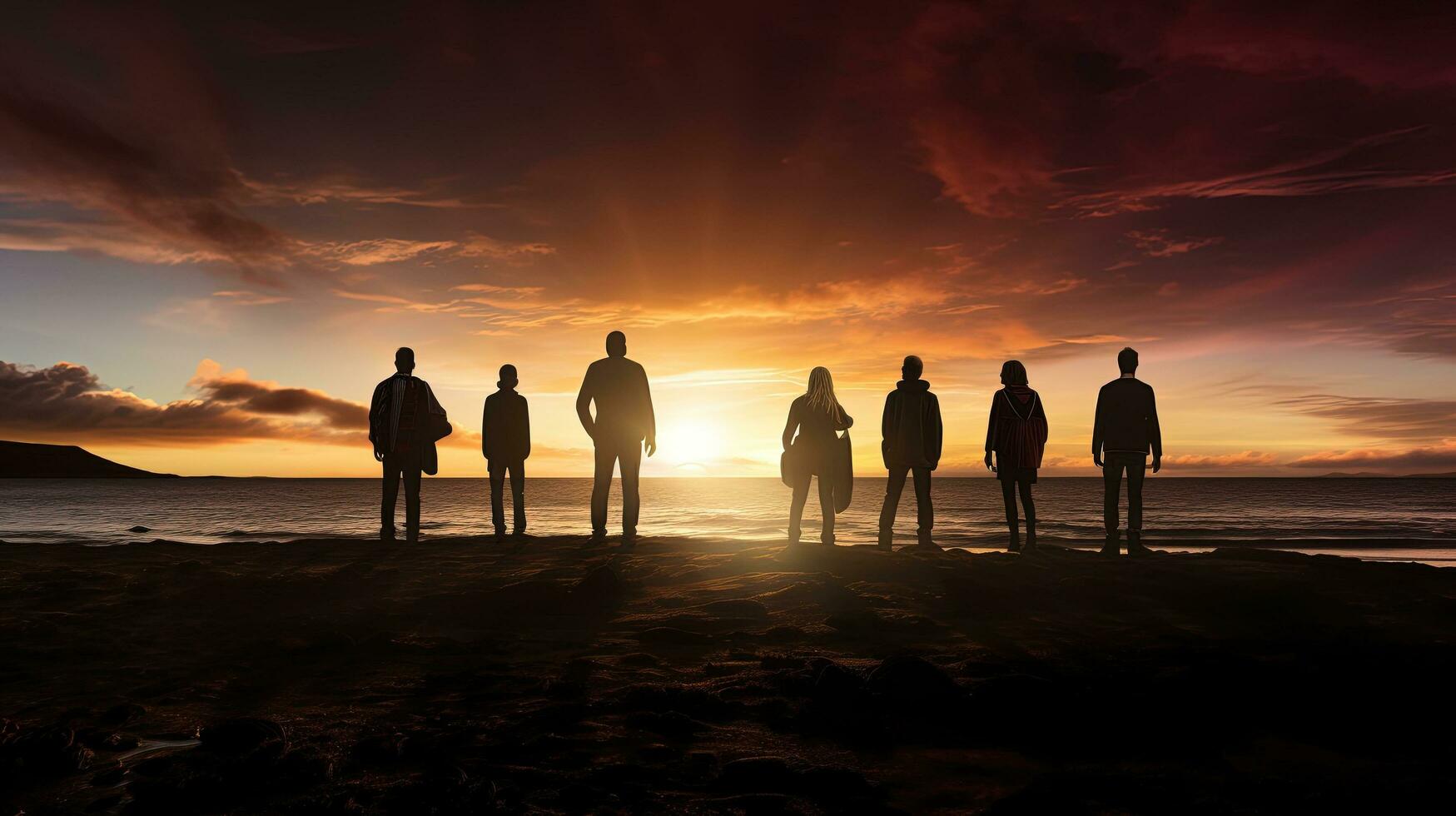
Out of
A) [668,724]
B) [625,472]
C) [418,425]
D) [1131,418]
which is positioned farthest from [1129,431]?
[418,425]

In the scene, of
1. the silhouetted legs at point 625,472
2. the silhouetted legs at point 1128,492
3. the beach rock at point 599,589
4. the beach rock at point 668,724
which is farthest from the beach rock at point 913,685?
the silhouetted legs at point 1128,492

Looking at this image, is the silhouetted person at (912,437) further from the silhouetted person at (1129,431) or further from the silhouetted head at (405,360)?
the silhouetted head at (405,360)

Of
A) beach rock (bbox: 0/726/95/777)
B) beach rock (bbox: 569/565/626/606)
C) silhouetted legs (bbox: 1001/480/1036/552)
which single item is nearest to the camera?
beach rock (bbox: 0/726/95/777)

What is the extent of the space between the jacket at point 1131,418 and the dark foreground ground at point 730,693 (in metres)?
2.74

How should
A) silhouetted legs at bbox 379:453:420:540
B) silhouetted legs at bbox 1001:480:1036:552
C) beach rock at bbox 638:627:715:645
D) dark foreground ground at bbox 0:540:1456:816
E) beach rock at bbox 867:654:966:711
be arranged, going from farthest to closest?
silhouetted legs at bbox 379:453:420:540, silhouetted legs at bbox 1001:480:1036:552, beach rock at bbox 638:627:715:645, beach rock at bbox 867:654:966:711, dark foreground ground at bbox 0:540:1456:816

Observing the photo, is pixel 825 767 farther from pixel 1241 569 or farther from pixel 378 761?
pixel 1241 569

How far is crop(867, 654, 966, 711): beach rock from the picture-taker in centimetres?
420

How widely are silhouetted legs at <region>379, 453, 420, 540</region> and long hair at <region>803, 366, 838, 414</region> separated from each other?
6084 millimetres

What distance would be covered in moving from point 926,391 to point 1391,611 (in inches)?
228

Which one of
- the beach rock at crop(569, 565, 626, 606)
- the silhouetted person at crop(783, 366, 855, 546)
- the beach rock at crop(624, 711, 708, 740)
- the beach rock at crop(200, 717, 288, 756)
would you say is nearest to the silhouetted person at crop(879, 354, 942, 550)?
the silhouetted person at crop(783, 366, 855, 546)

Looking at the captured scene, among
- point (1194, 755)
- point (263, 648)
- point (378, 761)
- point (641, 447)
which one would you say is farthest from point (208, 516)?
point (1194, 755)

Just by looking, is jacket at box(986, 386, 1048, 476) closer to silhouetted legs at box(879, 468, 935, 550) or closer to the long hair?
silhouetted legs at box(879, 468, 935, 550)

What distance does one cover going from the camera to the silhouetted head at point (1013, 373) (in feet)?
36.6

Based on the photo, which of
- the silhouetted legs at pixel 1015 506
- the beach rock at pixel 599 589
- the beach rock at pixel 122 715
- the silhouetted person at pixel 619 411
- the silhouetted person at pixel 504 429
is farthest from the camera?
the silhouetted person at pixel 504 429
